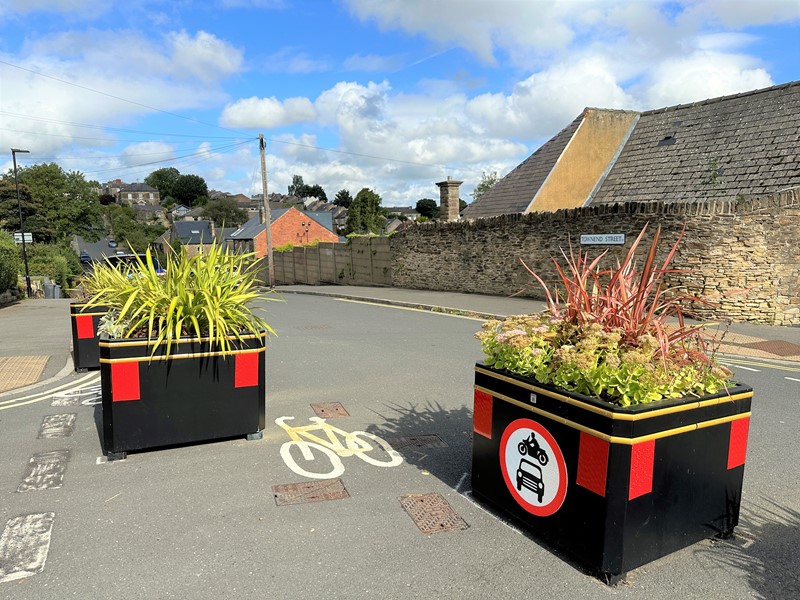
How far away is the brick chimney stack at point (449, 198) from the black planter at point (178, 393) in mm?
20846

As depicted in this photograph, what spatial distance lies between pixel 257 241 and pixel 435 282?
135ft

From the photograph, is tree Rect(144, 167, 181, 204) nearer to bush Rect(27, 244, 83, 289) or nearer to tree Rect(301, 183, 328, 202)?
tree Rect(301, 183, 328, 202)

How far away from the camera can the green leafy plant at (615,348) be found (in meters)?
3.09

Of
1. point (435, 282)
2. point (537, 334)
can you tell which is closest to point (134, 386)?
point (537, 334)

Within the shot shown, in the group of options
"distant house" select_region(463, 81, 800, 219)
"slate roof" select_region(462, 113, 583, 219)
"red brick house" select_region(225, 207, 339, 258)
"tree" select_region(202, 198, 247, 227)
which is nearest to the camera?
"distant house" select_region(463, 81, 800, 219)

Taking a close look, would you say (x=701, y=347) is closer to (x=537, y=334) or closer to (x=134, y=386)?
(x=537, y=334)

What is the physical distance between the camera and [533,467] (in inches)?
136

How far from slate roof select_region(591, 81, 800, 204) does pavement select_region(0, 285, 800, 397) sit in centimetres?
542

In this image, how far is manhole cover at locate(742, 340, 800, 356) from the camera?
32.4 ft

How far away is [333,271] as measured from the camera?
29.8m

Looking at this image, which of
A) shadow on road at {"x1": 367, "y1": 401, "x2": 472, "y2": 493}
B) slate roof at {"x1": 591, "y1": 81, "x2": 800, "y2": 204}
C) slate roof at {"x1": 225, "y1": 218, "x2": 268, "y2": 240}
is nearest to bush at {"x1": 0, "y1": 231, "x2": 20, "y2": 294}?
shadow on road at {"x1": 367, "y1": 401, "x2": 472, "y2": 493}

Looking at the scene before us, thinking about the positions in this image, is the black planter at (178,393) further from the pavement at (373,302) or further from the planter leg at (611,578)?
the pavement at (373,302)

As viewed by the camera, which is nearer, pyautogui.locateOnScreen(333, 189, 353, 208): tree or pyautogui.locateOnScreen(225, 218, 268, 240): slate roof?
pyautogui.locateOnScreen(225, 218, 268, 240): slate roof

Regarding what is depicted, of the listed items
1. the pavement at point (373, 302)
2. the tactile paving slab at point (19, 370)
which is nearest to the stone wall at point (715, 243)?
the pavement at point (373, 302)
